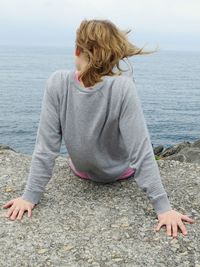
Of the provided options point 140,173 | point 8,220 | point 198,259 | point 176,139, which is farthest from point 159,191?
point 176,139

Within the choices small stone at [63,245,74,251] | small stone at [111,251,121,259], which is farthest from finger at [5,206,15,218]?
small stone at [111,251,121,259]

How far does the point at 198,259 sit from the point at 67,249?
1.16 m

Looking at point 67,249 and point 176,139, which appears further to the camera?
point 176,139

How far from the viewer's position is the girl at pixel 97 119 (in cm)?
494

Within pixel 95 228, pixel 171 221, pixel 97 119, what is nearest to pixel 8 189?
pixel 95 228

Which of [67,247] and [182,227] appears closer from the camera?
[67,247]

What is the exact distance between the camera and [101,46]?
4883 millimetres

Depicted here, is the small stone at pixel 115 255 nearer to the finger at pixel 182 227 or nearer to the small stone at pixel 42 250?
the small stone at pixel 42 250

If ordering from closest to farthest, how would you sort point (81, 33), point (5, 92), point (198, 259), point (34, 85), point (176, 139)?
point (198, 259), point (81, 33), point (176, 139), point (5, 92), point (34, 85)

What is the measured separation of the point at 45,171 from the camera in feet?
17.3

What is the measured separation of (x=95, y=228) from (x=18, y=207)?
834 mm

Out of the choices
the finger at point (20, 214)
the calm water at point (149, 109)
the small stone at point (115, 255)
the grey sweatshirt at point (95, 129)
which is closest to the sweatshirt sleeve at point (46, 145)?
the grey sweatshirt at point (95, 129)

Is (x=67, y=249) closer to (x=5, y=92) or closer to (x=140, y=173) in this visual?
(x=140, y=173)

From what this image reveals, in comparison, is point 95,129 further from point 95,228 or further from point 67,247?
point 67,247
